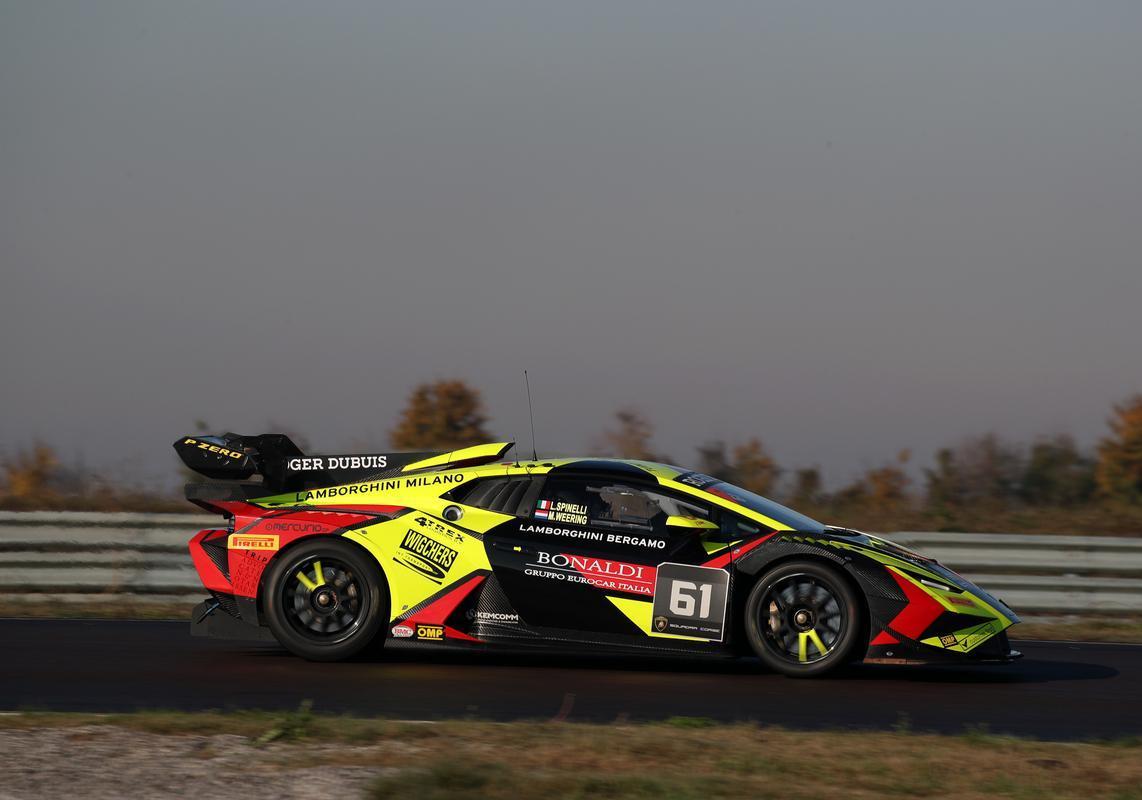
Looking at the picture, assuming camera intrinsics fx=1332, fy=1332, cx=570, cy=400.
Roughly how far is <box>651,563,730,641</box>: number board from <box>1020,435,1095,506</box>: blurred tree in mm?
10878

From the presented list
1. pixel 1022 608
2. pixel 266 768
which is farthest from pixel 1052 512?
pixel 266 768

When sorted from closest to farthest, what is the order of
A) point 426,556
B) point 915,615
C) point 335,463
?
1. point 915,615
2. point 426,556
3. point 335,463

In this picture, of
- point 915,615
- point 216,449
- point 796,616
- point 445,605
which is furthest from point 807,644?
point 216,449

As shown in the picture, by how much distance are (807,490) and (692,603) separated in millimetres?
8992

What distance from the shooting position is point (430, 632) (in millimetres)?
8891

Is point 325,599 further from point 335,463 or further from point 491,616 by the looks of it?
point 491,616

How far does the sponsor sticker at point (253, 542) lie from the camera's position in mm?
9148

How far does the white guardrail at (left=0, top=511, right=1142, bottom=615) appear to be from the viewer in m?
12.4

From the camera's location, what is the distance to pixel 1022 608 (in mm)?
→ 12586

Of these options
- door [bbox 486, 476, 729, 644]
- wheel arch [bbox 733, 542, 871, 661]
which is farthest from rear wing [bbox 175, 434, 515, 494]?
wheel arch [bbox 733, 542, 871, 661]

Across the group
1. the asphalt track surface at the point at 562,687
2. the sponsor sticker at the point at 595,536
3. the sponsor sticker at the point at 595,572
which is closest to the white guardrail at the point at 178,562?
the asphalt track surface at the point at 562,687

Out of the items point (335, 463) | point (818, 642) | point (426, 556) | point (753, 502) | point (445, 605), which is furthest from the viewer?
point (335, 463)

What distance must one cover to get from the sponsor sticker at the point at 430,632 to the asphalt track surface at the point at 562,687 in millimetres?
212

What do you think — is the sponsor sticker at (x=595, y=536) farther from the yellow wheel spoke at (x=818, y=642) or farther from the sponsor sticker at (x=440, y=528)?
the yellow wheel spoke at (x=818, y=642)
